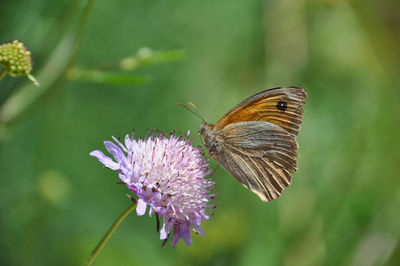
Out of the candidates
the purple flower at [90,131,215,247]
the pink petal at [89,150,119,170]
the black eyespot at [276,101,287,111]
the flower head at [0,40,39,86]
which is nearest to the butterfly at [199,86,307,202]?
the black eyespot at [276,101,287,111]

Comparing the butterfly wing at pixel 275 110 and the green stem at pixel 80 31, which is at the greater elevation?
the butterfly wing at pixel 275 110

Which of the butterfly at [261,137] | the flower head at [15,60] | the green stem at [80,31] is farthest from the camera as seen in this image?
the butterfly at [261,137]

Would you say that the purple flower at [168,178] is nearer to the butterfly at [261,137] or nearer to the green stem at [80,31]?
the butterfly at [261,137]

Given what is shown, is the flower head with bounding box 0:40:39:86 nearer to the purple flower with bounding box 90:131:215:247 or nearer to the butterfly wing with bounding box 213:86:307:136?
the purple flower with bounding box 90:131:215:247

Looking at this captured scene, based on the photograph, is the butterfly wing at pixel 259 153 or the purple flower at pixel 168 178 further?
the butterfly wing at pixel 259 153

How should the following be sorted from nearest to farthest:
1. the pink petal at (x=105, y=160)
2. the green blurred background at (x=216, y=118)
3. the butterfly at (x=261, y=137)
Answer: the pink petal at (x=105, y=160) → the butterfly at (x=261, y=137) → the green blurred background at (x=216, y=118)

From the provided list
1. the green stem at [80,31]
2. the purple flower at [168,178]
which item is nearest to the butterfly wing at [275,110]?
the purple flower at [168,178]

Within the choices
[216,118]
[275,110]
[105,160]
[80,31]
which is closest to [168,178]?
[105,160]
